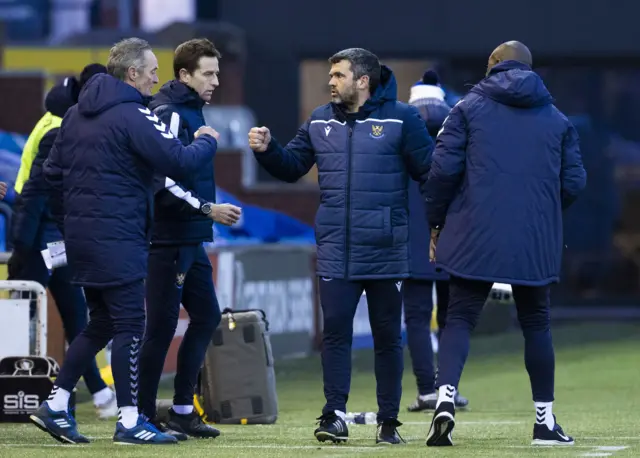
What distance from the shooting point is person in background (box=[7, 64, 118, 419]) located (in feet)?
35.3

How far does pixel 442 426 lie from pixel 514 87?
Result: 5.36 ft

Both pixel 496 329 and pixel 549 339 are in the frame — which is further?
pixel 496 329

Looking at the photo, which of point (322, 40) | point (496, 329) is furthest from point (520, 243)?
point (322, 40)

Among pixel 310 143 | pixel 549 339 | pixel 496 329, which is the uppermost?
pixel 310 143

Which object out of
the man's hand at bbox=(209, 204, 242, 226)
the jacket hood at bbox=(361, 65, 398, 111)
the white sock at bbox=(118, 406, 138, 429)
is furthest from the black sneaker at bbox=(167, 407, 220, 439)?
the jacket hood at bbox=(361, 65, 398, 111)

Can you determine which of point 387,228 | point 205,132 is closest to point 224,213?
point 205,132

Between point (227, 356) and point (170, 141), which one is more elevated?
point (170, 141)

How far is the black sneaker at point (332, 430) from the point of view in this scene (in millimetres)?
8867

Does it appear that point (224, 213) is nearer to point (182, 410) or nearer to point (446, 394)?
point (182, 410)

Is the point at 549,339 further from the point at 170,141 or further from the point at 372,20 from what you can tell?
the point at 372,20

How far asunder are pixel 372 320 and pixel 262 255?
6773 millimetres

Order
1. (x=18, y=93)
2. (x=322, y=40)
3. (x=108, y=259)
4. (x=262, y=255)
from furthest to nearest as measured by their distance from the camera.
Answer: (x=322, y=40), (x=18, y=93), (x=262, y=255), (x=108, y=259)

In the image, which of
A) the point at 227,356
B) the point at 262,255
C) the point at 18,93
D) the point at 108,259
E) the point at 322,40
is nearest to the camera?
the point at 108,259

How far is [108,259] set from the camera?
8.60 metres
